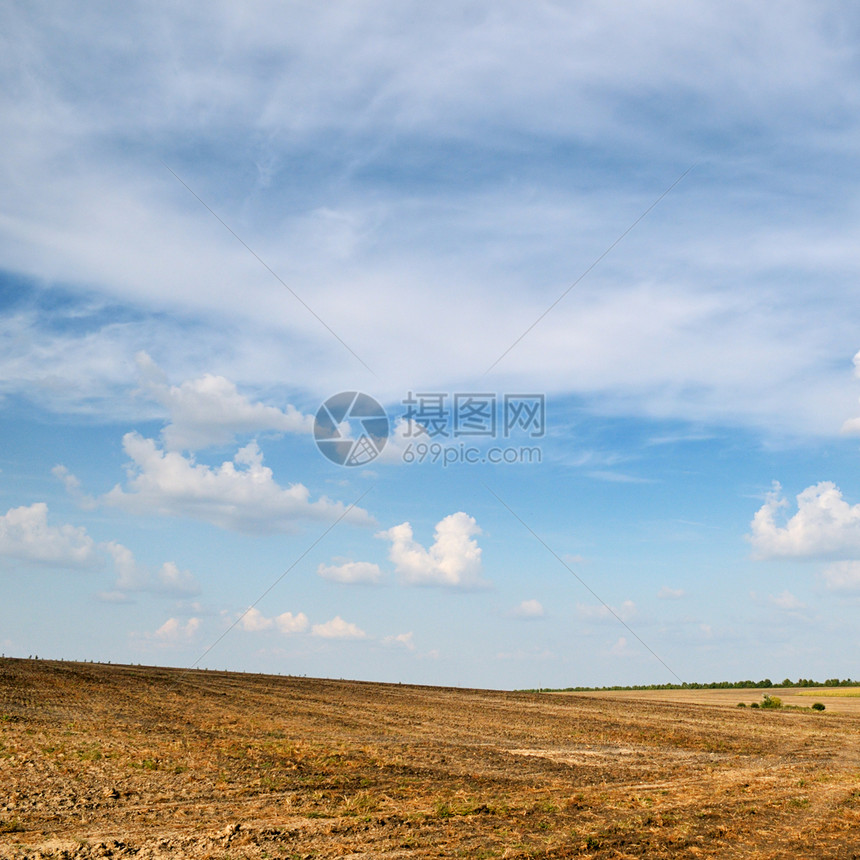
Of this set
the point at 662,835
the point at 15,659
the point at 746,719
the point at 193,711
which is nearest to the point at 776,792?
the point at 662,835

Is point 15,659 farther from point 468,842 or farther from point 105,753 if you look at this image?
point 468,842

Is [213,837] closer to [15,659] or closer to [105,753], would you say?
[105,753]

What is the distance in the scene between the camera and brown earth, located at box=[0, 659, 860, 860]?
11.2m

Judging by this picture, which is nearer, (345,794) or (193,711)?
(345,794)

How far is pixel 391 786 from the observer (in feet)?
49.9

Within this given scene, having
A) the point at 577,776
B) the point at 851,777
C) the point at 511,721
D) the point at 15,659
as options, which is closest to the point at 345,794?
the point at 577,776

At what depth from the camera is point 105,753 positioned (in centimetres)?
1752

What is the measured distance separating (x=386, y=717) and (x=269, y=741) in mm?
10187

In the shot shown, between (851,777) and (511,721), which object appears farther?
(511,721)

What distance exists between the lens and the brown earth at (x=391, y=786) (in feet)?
36.6

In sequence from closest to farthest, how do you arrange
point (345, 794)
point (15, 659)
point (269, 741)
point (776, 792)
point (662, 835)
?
point (662, 835) < point (345, 794) < point (776, 792) < point (269, 741) < point (15, 659)

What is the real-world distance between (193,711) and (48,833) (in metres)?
17.5

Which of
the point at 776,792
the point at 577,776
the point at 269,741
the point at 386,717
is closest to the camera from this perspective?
the point at 776,792

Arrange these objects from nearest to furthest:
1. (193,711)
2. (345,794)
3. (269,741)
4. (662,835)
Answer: (662,835), (345,794), (269,741), (193,711)
